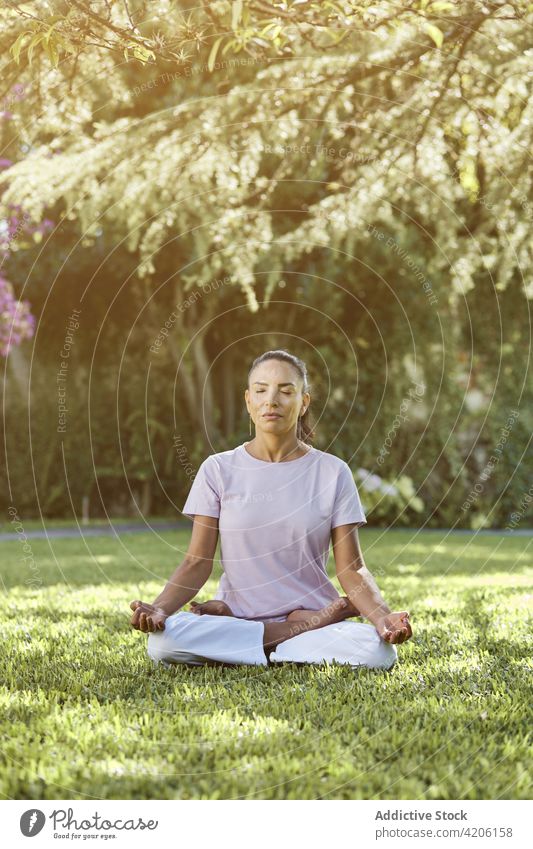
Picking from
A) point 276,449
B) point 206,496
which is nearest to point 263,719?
point 206,496

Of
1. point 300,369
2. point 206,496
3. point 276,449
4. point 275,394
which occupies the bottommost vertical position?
point 206,496

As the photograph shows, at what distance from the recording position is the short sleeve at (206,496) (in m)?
4.84

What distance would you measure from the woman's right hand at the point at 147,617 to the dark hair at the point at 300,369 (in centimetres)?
126

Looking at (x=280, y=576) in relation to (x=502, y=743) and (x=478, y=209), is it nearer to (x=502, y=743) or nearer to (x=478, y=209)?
(x=502, y=743)

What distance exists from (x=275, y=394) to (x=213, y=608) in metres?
1.13

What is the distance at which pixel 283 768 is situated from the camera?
3045mm

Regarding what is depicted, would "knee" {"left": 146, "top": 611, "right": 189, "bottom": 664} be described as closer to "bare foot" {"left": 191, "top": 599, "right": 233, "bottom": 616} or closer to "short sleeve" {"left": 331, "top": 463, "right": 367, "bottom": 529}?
"bare foot" {"left": 191, "top": 599, "right": 233, "bottom": 616}

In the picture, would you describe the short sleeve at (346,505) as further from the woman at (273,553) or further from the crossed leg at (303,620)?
the crossed leg at (303,620)

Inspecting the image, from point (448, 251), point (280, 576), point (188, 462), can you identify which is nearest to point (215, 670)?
point (280, 576)

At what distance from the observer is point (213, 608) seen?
188 inches

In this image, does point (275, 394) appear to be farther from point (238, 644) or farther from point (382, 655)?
point (382, 655)

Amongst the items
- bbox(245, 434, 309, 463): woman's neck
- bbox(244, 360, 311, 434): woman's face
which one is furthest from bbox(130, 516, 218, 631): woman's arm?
bbox(244, 360, 311, 434): woman's face

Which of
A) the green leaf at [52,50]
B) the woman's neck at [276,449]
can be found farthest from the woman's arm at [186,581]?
the green leaf at [52,50]

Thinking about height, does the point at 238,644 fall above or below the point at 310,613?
below
